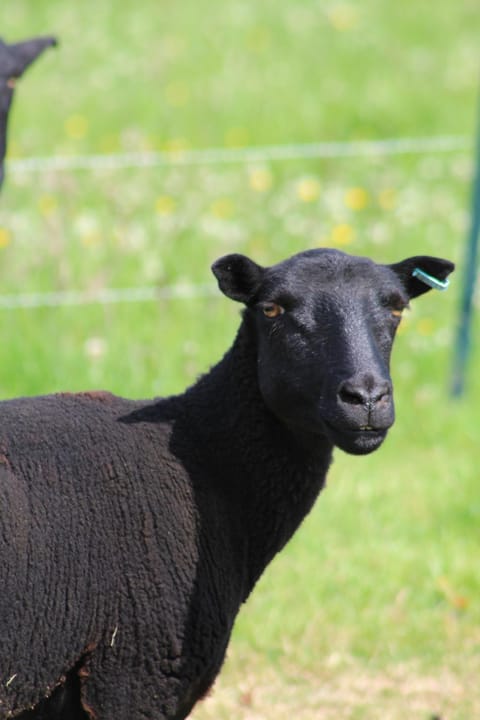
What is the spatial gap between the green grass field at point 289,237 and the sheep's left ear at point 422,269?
1866 millimetres

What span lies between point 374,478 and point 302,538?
2.50 feet

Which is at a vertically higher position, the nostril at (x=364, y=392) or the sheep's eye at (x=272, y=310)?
the sheep's eye at (x=272, y=310)

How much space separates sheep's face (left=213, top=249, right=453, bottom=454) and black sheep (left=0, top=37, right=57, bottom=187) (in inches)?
101

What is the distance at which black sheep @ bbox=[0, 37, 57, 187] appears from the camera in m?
5.97

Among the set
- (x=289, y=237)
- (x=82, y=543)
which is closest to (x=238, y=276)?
(x=82, y=543)

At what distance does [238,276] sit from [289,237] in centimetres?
473

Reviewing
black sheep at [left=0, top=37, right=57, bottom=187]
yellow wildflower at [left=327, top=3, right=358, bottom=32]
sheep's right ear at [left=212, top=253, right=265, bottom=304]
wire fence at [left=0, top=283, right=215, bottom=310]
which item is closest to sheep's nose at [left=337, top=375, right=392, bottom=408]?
sheep's right ear at [left=212, top=253, right=265, bottom=304]

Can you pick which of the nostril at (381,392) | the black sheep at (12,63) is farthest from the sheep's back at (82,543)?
the black sheep at (12,63)

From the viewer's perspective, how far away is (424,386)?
7.75m

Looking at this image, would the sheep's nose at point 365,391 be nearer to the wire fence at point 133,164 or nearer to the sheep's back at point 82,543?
the sheep's back at point 82,543

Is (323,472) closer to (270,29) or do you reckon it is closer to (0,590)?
(0,590)

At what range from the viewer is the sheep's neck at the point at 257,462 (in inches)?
151

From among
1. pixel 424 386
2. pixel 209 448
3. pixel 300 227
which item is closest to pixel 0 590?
pixel 209 448

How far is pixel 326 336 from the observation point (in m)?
3.56
